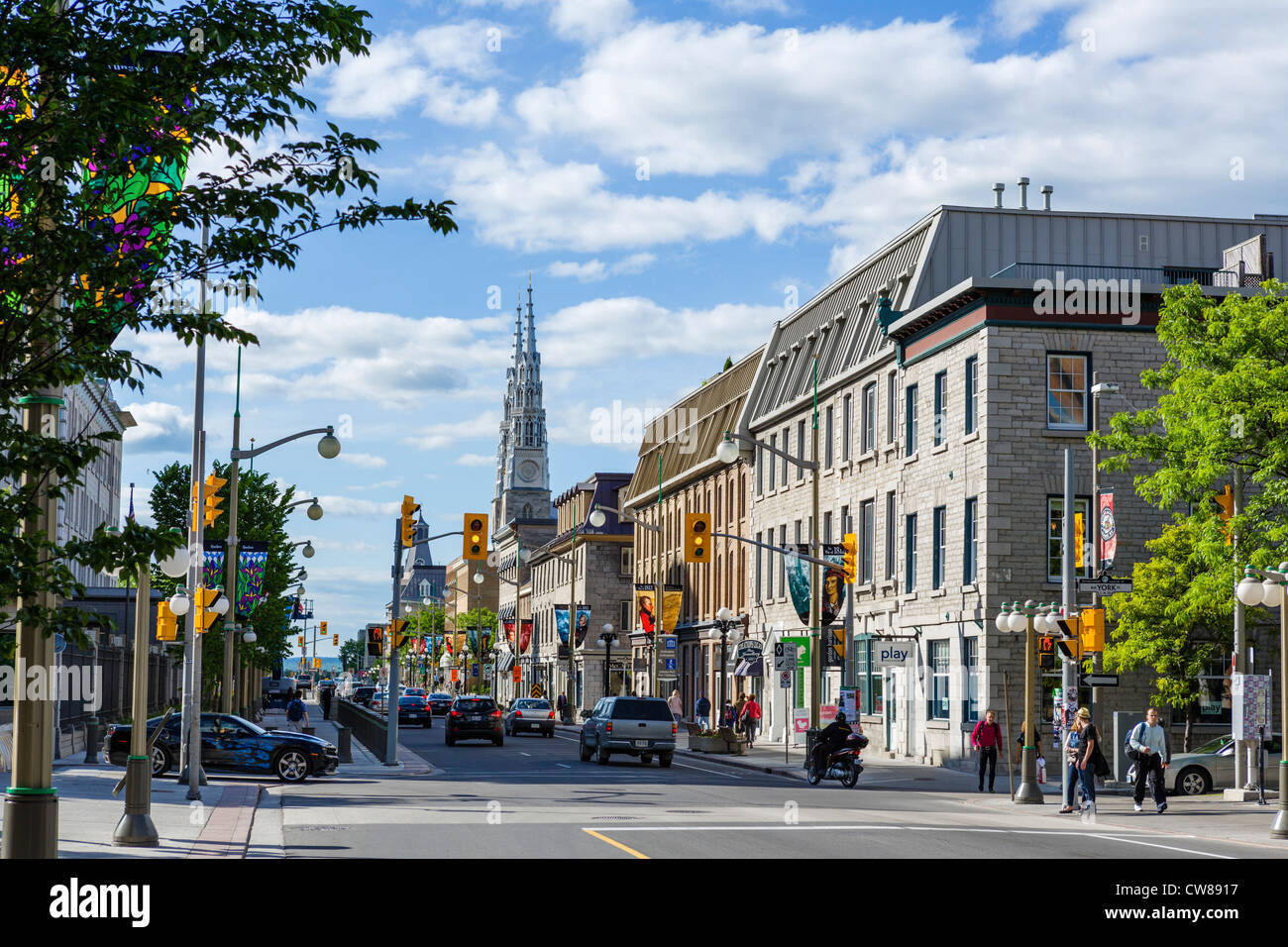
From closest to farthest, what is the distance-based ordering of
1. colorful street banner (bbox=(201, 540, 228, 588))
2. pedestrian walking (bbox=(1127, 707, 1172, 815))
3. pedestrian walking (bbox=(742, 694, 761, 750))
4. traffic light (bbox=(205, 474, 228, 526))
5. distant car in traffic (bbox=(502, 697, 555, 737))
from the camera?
pedestrian walking (bbox=(1127, 707, 1172, 815))
traffic light (bbox=(205, 474, 228, 526))
colorful street banner (bbox=(201, 540, 228, 588))
pedestrian walking (bbox=(742, 694, 761, 750))
distant car in traffic (bbox=(502, 697, 555, 737))

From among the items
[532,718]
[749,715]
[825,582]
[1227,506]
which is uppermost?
[1227,506]

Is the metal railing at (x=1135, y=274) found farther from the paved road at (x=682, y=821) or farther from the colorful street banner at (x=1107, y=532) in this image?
the paved road at (x=682, y=821)

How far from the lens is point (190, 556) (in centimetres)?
2361

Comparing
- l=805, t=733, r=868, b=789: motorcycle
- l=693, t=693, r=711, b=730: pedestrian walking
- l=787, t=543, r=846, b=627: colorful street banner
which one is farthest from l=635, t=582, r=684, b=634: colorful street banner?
l=805, t=733, r=868, b=789: motorcycle

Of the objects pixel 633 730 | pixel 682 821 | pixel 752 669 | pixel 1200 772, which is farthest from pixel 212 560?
pixel 752 669

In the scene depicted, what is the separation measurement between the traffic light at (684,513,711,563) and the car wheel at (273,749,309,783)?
1072cm

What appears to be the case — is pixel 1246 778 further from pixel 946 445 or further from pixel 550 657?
pixel 550 657

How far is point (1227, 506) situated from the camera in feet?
106

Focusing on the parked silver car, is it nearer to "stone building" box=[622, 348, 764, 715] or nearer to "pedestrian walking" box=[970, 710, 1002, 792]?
"pedestrian walking" box=[970, 710, 1002, 792]

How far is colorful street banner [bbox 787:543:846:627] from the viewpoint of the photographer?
38.9m

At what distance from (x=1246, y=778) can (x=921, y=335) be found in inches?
657

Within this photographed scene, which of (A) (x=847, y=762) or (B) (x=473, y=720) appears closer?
(A) (x=847, y=762)

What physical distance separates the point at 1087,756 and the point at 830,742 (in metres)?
9.04

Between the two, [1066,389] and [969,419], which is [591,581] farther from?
[1066,389]
